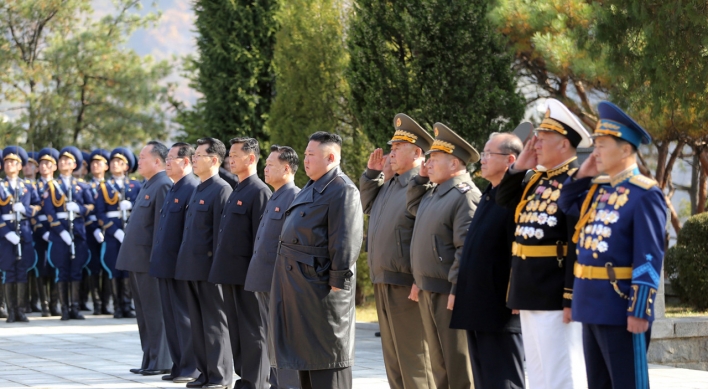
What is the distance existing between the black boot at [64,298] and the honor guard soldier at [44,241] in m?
0.31

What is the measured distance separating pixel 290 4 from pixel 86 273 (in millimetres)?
5113

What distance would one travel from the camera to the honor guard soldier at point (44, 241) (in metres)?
13.9

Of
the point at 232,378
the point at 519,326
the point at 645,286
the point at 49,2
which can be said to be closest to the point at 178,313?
the point at 232,378

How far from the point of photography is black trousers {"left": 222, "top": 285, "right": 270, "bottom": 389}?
25.7ft

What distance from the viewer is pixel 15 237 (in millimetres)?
13406

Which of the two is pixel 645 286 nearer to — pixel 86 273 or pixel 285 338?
pixel 285 338

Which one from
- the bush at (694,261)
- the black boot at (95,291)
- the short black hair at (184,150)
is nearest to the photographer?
the short black hair at (184,150)

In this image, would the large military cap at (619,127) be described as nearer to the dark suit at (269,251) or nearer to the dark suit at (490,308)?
the dark suit at (490,308)

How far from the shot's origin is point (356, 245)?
634 cm

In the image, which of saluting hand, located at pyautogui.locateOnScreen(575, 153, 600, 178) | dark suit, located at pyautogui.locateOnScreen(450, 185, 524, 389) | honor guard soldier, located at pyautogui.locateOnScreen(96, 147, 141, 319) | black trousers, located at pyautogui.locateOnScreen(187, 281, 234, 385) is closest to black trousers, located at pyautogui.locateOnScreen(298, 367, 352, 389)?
dark suit, located at pyautogui.locateOnScreen(450, 185, 524, 389)

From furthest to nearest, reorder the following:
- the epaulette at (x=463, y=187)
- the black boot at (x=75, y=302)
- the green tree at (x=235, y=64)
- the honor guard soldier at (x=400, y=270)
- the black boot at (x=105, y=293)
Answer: the green tree at (x=235, y=64)
the black boot at (x=105, y=293)
the black boot at (x=75, y=302)
the honor guard soldier at (x=400, y=270)
the epaulette at (x=463, y=187)

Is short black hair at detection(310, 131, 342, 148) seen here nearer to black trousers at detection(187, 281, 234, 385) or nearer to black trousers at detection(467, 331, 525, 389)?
black trousers at detection(467, 331, 525, 389)

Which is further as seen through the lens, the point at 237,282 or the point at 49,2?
the point at 49,2

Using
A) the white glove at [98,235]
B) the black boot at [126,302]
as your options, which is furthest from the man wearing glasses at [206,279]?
the black boot at [126,302]
